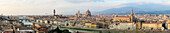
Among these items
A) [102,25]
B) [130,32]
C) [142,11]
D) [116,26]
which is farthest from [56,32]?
[142,11]

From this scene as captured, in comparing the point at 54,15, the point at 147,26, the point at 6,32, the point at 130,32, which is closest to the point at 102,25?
the point at 147,26

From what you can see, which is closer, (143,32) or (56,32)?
(56,32)

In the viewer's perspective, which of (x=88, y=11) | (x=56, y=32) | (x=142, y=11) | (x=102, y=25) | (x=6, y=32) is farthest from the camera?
(x=142, y=11)

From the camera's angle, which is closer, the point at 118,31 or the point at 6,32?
the point at 6,32

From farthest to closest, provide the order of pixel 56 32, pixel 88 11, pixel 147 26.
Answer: pixel 88 11
pixel 147 26
pixel 56 32

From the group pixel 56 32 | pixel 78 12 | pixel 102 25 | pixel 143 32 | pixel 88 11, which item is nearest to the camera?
pixel 56 32

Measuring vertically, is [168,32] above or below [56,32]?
below

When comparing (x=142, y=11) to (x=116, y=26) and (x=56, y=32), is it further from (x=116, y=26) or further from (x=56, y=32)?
(x=56, y=32)

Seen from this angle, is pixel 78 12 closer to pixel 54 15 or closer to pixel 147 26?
pixel 54 15

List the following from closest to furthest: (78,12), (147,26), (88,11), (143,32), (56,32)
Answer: (56,32)
(143,32)
(147,26)
(88,11)
(78,12)
